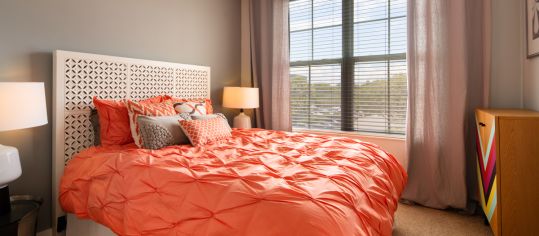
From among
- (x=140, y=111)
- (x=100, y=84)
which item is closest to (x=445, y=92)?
(x=140, y=111)

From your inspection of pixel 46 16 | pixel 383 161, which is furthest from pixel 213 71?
pixel 383 161

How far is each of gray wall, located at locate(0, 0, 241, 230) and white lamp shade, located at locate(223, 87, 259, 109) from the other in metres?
0.28

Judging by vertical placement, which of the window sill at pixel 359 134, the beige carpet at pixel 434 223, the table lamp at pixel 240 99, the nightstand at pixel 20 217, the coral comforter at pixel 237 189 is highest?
the table lamp at pixel 240 99

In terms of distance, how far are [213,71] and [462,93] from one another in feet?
8.19

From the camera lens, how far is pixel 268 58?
366 centimetres

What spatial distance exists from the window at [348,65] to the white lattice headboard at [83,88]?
5.50 ft

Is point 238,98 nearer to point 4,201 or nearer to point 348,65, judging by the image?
point 348,65

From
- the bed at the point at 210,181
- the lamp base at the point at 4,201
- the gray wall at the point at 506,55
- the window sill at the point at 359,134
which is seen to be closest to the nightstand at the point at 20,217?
the lamp base at the point at 4,201

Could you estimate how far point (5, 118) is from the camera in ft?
4.88

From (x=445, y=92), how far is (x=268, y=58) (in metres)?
1.96

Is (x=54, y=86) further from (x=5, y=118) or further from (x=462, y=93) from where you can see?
(x=462, y=93)

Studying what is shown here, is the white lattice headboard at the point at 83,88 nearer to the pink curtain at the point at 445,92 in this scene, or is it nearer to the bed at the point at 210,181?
the bed at the point at 210,181

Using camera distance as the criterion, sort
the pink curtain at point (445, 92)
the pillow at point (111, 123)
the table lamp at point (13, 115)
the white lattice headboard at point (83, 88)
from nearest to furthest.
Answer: the table lamp at point (13, 115) < the white lattice headboard at point (83, 88) < the pillow at point (111, 123) < the pink curtain at point (445, 92)

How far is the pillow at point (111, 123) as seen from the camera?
2098mm
